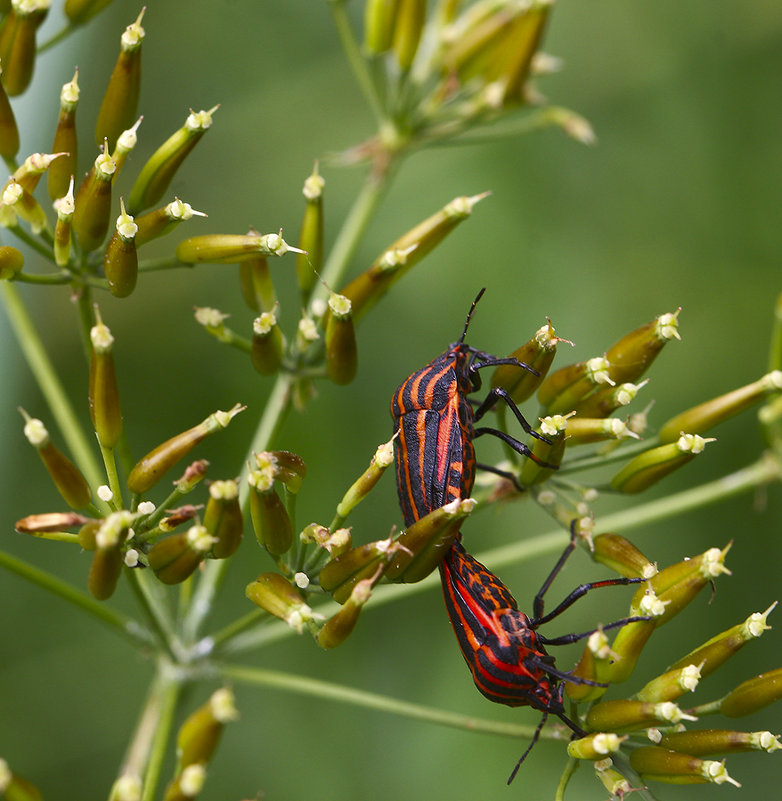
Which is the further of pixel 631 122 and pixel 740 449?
pixel 631 122

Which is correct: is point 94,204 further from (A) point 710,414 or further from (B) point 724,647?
(B) point 724,647

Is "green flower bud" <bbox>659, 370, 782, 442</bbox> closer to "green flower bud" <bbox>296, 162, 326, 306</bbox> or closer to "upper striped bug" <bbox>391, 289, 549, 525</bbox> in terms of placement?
"upper striped bug" <bbox>391, 289, 549, 525</bbox>

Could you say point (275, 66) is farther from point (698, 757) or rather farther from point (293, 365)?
point (698, 757)

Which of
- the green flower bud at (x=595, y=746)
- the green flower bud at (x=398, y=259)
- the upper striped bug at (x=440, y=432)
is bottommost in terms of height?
the green flower bud at (x=595, y=746)

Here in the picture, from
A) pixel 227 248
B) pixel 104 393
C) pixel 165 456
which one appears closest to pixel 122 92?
pixel 227 248

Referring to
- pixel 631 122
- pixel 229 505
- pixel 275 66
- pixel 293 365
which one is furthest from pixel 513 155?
pixel 229 505

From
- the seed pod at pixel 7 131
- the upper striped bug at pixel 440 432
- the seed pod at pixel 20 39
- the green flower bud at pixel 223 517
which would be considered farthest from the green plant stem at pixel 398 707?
the seed pod at pixel 20 39

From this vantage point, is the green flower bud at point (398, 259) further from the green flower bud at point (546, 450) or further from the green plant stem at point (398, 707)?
the green plant stem at point (398, 707)
